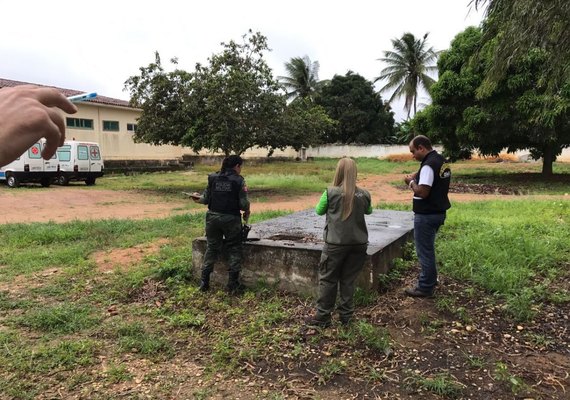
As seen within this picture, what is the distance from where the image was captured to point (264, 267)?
207 inches

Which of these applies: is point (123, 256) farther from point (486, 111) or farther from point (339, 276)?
point (486, 111)

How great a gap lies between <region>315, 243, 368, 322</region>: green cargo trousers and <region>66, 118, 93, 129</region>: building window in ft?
77.4

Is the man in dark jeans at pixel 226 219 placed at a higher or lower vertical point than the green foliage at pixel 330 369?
higher

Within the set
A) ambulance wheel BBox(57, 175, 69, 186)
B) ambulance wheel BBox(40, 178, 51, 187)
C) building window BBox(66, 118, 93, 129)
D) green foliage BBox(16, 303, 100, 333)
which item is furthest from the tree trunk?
building window BBox(66, 118, 93, 129)

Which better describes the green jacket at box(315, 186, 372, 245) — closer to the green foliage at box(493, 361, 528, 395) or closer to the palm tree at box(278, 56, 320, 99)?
the green foliage at box(493, 361, 528, 395)

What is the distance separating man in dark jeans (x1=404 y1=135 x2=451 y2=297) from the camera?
4.59m

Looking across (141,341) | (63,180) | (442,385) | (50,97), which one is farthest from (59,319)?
(63,180)

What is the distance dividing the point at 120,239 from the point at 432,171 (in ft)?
19.2

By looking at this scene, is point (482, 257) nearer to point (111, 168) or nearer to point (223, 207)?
point (223, 207)

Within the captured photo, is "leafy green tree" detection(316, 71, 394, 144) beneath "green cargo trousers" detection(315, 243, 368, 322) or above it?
above

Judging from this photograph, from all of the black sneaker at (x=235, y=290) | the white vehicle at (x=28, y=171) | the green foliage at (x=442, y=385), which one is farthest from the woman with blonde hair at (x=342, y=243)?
the white vehicle at (x=28, y=171)

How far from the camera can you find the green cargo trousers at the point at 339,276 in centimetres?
421

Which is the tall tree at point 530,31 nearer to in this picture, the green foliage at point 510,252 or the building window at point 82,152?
the green foliage at point 510,252

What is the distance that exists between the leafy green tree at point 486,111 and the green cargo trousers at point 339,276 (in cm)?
1268
